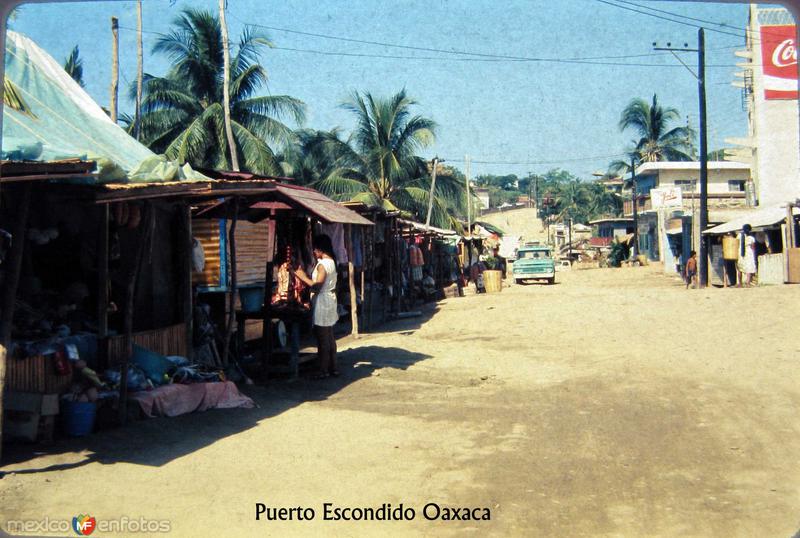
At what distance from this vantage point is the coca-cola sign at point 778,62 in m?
20.2

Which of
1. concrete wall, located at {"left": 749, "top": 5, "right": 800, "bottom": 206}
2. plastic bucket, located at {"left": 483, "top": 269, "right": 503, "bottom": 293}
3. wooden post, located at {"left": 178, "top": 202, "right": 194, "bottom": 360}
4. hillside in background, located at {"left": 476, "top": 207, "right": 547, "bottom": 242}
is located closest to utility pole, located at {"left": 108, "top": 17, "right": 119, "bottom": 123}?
wooden post, located at {"left": 178, "top": 202, "right": 194, "bottom": 360}

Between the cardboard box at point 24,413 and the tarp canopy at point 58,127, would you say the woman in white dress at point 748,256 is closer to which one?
the tarp canopy at point 58,127

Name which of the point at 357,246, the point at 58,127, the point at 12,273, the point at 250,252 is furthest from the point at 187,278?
the point at 357,246

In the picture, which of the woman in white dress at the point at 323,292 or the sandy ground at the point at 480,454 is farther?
the woman in white dress at the point at 323,292

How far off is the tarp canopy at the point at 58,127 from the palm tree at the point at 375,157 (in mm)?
18097

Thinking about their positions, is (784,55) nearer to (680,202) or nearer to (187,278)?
(680,202)

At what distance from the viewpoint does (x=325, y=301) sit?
8.80 meters

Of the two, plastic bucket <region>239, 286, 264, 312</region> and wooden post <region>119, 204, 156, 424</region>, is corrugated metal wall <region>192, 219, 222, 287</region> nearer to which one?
plastic bucket <region>239, 286, 264, 312</region>

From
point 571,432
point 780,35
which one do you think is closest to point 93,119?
point 571,432

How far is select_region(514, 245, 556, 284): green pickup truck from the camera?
32.4 m

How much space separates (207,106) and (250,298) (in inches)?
477

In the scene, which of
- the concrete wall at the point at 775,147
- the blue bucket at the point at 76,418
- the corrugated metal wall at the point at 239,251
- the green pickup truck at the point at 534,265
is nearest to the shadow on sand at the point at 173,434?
the blue bucket at the point at 76,418

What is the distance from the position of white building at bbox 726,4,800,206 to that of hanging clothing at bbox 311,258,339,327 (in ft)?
53.8

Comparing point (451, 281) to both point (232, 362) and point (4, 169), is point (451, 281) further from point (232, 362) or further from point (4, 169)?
point (4, 169)
